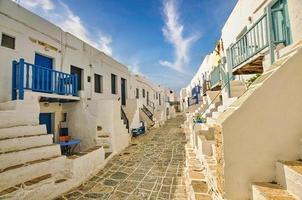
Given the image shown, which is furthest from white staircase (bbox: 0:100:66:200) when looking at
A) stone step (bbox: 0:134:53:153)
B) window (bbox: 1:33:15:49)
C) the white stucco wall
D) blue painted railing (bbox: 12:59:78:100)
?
the white stucco wall

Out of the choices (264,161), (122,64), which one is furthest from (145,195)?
(122,64)

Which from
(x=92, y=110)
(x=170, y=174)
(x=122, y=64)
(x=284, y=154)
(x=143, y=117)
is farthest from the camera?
(x=143, y=117)

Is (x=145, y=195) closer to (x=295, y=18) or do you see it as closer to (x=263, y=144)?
(x=263, y=144)

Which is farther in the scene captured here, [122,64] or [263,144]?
[122,64]

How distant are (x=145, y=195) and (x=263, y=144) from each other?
3.31 m

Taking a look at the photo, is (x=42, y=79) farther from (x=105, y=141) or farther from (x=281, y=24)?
(x=281, y=24)

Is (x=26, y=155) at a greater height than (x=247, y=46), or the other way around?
(x=247, y=46)

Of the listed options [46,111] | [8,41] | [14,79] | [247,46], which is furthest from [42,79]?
[247,46]

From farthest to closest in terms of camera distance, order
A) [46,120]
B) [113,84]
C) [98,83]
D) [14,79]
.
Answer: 1. [113,84]
2. [98,83]
3. [46,120]
4. [14,79]

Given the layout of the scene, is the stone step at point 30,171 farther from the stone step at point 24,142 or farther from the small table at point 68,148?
the small table at point 68,148

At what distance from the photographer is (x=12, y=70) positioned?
5988mm

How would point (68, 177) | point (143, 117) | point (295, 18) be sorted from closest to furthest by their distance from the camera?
point (295, 18) → point (68, 177) → point (143, 117)

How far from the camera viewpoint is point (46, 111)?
7.64 metres

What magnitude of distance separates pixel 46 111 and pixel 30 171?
4071mm
